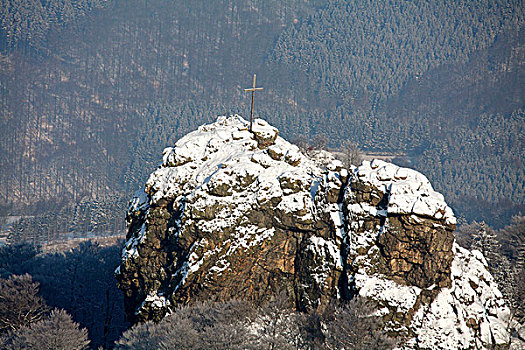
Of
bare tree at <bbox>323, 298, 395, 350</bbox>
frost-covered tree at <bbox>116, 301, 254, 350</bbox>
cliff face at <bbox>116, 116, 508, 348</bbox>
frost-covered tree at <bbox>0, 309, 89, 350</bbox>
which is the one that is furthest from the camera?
frost-covered tree at <bbox>0, 309, 89, 350</bbox>

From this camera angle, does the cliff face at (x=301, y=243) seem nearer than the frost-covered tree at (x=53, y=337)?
Yes

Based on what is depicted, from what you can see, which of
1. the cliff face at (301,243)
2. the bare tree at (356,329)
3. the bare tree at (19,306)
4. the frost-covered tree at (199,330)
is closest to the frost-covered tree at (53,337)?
the frost-covered tree at (199,330)

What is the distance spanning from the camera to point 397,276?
37.3m

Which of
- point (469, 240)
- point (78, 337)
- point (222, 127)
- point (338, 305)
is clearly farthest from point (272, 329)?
point (469, 240)

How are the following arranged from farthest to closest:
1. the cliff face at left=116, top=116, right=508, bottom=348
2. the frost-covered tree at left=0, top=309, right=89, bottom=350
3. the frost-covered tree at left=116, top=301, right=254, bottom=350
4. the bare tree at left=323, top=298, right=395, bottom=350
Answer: the frost-covered tree at left=0, top=309, right=89, bottom=350 < the cliff face at left=116, top=116, right=508, bottom=348 < the frost-covered tree at left=116, top=301, right=254, bottom=350 < the bare tree at left=323, top=298, right=395, bottom=350

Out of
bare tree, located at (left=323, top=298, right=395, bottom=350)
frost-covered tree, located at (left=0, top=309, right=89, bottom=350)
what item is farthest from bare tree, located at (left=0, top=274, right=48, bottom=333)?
bare tree, located at (left=323, top=298, right=395, bottom=350)

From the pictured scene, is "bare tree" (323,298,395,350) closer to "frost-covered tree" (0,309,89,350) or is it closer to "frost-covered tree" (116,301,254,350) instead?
"frost-covered tree" (116,301,254,350)

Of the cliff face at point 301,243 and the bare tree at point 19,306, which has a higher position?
the cliff face at point 301,243

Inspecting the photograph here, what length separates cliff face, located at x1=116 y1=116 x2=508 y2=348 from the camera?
36.9 metres

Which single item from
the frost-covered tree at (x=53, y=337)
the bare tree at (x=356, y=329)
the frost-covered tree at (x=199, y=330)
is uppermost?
the bare tree at (x=356, y=329)

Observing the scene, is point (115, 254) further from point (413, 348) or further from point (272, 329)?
point (413, 348)

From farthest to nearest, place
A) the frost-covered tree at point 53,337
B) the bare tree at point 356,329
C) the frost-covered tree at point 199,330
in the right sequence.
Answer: the frost-covered tree at point 53,337 < the frost-covered tree at point 199,330 < the bare tree at point 356,329

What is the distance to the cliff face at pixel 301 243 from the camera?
121 feet

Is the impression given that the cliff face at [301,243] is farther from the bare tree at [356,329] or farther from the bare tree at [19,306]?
the bare tree at [19,306]
